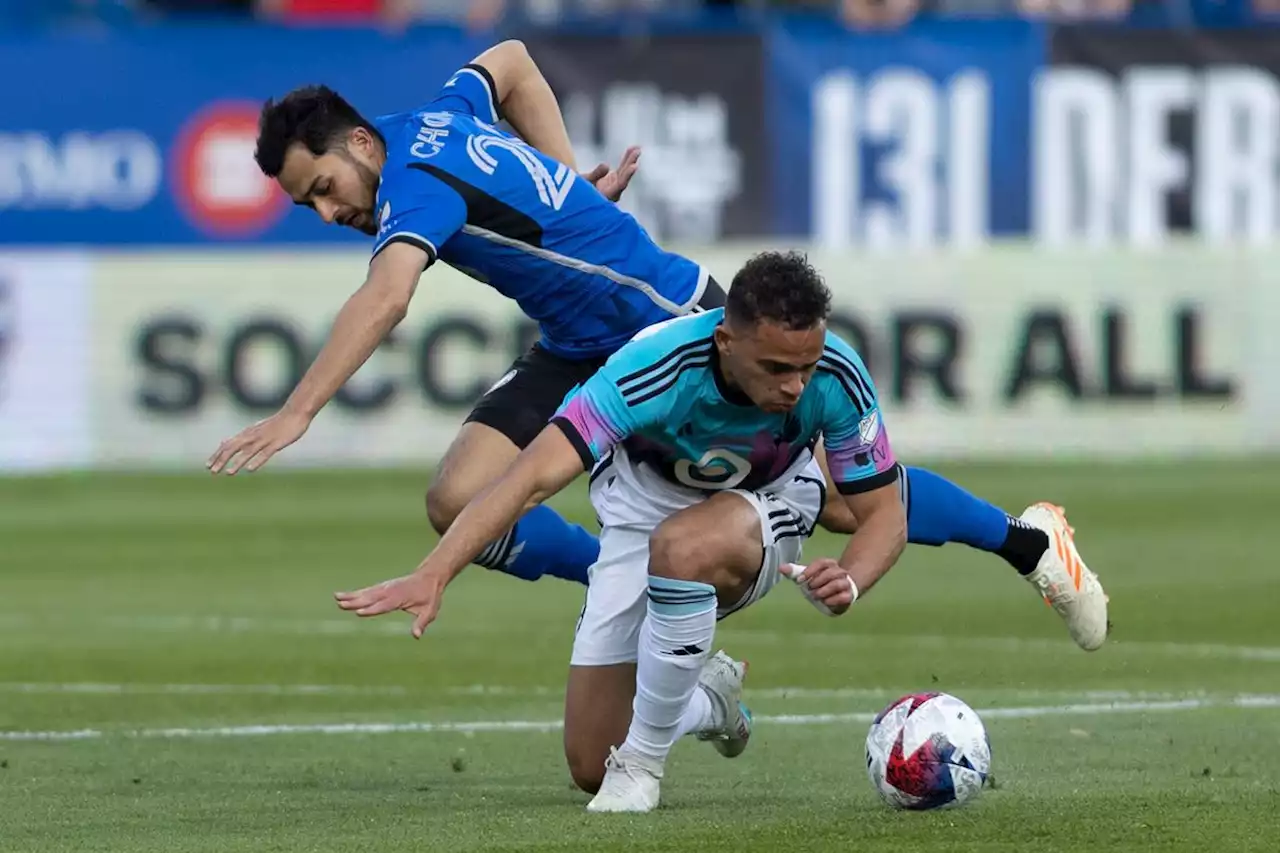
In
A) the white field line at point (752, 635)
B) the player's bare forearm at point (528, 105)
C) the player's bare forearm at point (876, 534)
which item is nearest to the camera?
the player's bare forearm at point (876, 534)

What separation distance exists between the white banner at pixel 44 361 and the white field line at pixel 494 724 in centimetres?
1284

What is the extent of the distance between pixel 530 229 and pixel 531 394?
2.40 feet

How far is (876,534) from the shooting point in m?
6.91

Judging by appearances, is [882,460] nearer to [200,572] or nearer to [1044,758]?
[1044,758]

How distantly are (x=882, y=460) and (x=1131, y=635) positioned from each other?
4.95 m

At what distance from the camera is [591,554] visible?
898cm

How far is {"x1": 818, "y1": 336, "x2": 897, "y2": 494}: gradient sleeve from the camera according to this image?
6.82 m

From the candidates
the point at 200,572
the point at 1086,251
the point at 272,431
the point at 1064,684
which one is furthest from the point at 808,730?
the point at 1086,251

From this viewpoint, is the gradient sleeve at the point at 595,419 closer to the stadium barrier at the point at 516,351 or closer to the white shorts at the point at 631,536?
the white shorts at the point at 631,536

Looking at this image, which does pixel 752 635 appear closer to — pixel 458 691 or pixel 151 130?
pixel 458 691

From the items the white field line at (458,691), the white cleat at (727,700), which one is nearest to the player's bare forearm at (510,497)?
the white cleat at (727,700)

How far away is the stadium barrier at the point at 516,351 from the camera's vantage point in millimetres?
21453

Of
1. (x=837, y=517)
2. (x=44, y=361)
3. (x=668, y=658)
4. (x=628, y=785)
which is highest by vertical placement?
(x=668, y=658)

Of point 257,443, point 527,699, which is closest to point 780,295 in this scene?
point 257,443
